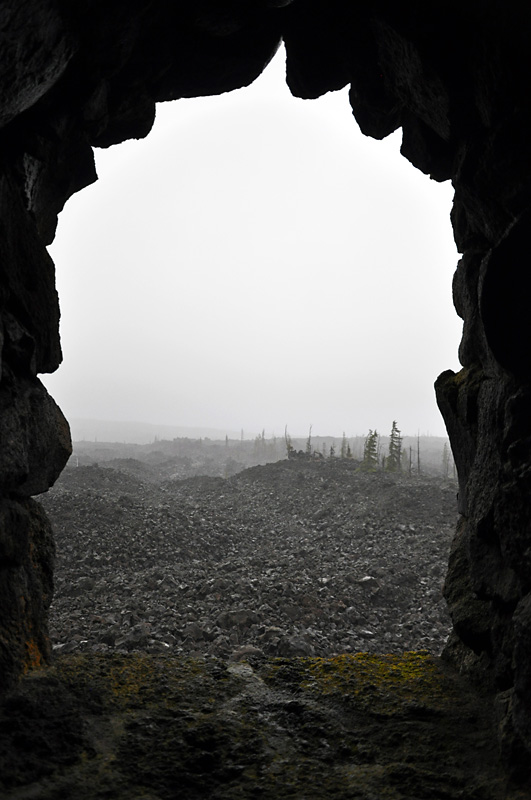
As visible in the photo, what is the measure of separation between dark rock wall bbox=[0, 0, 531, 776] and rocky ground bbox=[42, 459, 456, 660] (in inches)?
282

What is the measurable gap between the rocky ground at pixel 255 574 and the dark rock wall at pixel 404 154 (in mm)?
7157

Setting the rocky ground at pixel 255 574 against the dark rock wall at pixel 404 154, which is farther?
the rocky ground at pixel 255 574

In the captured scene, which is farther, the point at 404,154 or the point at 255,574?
the point at 255,574

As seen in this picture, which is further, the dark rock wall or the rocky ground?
the rocky ground

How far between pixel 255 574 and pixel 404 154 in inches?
625

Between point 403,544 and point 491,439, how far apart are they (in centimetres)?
1981

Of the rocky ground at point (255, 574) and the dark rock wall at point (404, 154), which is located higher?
the dark rock wall at point (404, 154)

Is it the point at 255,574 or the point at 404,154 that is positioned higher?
the point at 404,154

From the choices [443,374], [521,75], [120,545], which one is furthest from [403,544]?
[521,75]

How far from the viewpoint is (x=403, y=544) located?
22781 mm

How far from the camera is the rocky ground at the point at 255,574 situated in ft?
38.9

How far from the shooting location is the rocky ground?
11844 millimetres

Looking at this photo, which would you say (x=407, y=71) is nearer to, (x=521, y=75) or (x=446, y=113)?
(x=446, y=113)

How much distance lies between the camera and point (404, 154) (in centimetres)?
784
